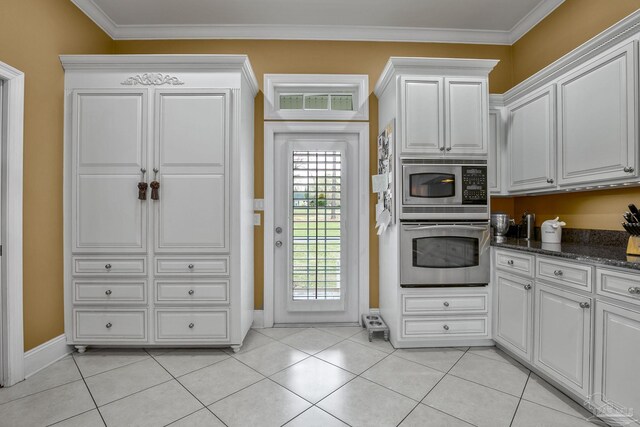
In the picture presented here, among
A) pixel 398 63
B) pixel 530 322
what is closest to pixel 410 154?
pixel 398 63

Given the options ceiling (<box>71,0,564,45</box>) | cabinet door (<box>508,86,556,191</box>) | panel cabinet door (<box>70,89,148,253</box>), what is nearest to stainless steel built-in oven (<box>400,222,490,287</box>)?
cabinet door (<box>508,86,556,191</box>)

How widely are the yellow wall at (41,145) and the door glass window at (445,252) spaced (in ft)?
9.43

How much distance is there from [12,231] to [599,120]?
3971 mm

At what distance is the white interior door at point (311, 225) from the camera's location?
9.50 ft

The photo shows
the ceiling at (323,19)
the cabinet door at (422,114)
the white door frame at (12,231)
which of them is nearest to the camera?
the white door frame at (12,231)

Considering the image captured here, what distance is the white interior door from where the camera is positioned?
2.90m

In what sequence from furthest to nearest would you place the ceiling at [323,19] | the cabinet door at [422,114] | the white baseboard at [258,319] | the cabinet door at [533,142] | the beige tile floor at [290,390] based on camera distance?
the white baseboard at [258,319]
the ceiling at [323,19]
the cabinet door at [422,114]
the cabinet door at [533,142]
the beige tile floor at [290,390]

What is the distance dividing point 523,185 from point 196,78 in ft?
9.58

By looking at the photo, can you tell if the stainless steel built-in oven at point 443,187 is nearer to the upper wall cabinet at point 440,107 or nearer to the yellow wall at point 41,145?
the upper wall cabinet at point 440,107

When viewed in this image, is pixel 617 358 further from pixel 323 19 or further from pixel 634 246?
pixel 323 19

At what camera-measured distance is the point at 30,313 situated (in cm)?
203

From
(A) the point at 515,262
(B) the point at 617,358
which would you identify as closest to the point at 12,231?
(A) the point at 515,262

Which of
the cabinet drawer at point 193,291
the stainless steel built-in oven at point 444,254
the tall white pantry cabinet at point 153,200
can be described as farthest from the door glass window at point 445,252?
the cabinet drawer at point 193,291

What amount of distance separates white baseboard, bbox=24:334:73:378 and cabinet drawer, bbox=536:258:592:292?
3592 mm
